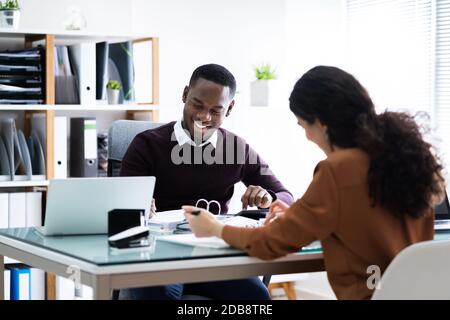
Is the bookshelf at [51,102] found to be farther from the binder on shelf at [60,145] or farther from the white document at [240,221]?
the white document at [240,221]

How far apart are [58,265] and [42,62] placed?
2.21m

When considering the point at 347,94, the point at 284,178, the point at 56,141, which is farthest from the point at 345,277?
the point at 284,178

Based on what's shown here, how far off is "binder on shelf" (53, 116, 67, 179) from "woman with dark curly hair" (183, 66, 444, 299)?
2124 millimetres

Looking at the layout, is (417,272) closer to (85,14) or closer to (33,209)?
(33,209)

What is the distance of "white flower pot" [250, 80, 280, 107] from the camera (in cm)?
456

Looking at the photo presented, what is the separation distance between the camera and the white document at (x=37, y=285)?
3.94 m

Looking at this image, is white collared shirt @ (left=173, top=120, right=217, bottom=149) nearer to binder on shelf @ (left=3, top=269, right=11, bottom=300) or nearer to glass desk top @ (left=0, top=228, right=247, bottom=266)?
glass desk top @ (left=0, top=228, right=247, bottom=266)

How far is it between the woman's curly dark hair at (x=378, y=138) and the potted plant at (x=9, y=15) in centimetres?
227

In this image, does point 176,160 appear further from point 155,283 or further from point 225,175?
point 155,283

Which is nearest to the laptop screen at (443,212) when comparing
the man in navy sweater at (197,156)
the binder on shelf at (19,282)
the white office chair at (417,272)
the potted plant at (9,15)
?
the man in navy sweater at (197,156)

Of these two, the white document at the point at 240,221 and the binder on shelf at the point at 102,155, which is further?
the binder on shelf at the point at 102,155

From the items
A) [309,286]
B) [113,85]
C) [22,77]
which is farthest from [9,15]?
[309,286]

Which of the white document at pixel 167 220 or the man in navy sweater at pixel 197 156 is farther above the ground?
the man in navy sweater at pixel 197 156

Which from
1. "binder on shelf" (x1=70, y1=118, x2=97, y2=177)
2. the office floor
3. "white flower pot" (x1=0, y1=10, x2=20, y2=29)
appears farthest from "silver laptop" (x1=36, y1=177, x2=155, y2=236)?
the office floor
